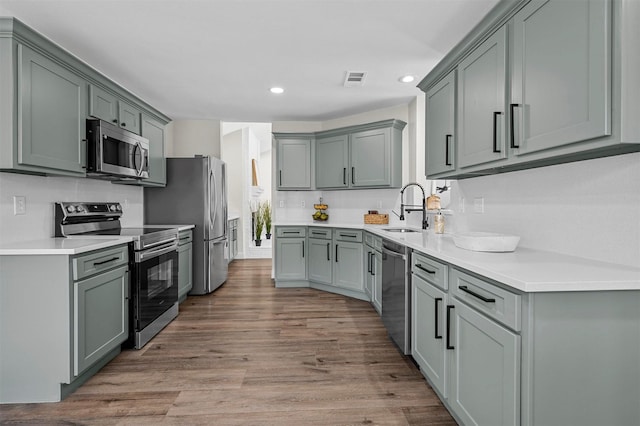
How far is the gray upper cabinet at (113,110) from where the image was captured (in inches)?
113

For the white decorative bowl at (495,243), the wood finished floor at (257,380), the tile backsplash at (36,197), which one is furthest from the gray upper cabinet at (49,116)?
the white decorative bowl at (495,243)

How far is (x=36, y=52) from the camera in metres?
2.27

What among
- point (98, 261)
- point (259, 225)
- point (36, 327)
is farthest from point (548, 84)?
point (259, 225)

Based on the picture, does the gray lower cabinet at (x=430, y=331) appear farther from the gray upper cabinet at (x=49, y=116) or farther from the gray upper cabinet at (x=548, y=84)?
the gray upper cabinet at (x=49, y=116)

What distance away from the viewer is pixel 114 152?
3.05m

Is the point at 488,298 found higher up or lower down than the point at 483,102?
lower down

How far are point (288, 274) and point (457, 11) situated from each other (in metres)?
3.68

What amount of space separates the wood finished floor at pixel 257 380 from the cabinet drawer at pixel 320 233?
126cm

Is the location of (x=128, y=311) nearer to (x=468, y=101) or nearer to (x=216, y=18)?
(x=216, y=18)

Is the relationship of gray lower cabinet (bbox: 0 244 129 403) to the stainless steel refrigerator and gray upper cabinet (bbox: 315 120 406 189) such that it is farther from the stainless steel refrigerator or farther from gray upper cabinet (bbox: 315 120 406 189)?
gray upper cabinet (bbox: 315 120 406 189)

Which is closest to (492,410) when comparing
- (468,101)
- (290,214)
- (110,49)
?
(468,101)

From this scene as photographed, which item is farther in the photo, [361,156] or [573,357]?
[361,156]

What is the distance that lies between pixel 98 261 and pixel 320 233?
2831mm

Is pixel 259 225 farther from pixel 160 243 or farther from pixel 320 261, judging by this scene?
pixel 160 243
